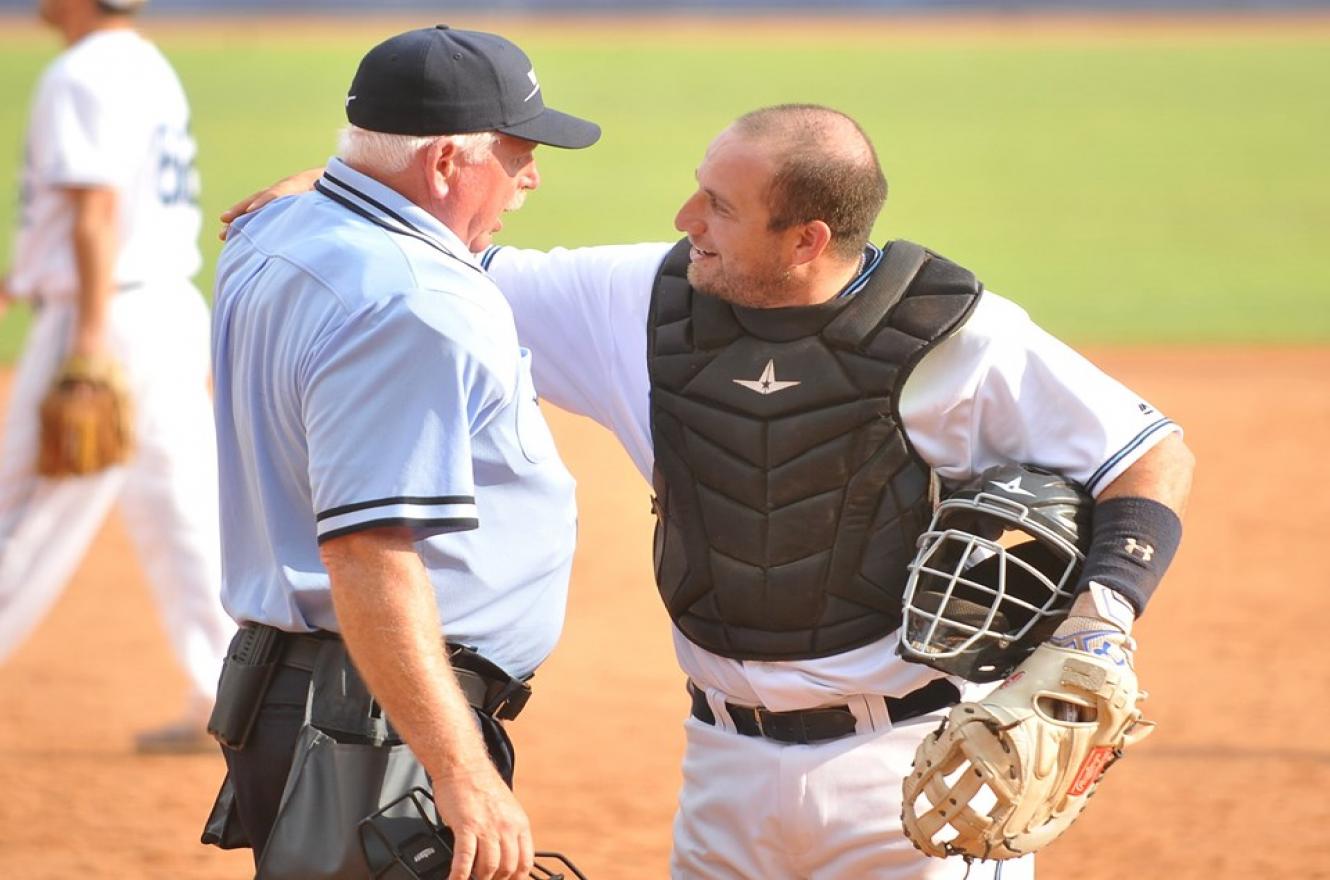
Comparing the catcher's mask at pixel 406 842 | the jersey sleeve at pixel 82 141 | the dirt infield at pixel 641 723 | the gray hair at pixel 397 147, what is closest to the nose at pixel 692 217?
the gray hair at pixel 397 147

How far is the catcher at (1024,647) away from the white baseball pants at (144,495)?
3.17m

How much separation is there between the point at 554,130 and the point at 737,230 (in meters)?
0.41

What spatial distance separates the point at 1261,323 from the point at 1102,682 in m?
10.7

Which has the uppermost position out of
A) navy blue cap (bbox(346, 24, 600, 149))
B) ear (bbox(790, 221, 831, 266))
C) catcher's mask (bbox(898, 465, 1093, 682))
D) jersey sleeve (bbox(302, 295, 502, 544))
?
navy blue cap (bbox(346, 24, 600, 149))

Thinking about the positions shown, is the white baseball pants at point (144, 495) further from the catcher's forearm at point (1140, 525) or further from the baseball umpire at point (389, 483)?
the catcher's forearm at point (1140, 525)

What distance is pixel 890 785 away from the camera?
3227 millimetres

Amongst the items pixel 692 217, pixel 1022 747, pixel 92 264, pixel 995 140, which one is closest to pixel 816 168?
pixel 692 217

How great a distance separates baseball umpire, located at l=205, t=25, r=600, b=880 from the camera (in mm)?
2600

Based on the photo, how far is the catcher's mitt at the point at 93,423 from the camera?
5.40m

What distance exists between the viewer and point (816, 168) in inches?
123

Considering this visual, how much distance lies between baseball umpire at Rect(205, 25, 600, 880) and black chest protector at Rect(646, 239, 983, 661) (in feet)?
1.21

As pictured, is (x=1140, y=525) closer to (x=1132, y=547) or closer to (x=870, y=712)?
(x=1132, y=547)

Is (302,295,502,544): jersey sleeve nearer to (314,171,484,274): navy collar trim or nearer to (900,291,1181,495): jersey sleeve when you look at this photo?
(314,171,484,274): navy collar trim

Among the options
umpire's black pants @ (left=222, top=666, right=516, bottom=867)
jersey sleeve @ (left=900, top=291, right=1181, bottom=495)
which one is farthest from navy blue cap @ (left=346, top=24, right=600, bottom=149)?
umpire's black pants @ (left=222, top=666, right=516, bottom=867)
